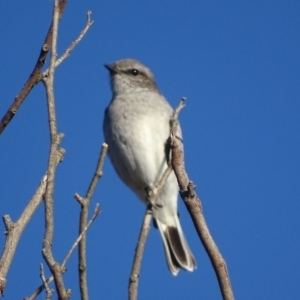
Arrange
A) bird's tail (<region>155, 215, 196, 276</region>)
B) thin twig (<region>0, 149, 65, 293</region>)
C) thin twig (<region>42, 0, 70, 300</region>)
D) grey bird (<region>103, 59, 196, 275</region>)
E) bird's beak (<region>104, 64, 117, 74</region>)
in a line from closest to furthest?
thin twig (<region>42, 0, 70, 300</region>), thin twig (<region>0, 149, 65, 293</region>), bird's tail (<region>155, 215, 196, 276</region>), grey bird (<region>103, 59, 196, 275</region>), bird's beak (<region>104, 64, 117, 74</region>)

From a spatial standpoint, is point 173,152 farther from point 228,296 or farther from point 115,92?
point 115,92

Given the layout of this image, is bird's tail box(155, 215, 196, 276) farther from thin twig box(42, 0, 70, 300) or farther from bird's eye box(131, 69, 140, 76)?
thin twig box(42, 0, 70, 300)

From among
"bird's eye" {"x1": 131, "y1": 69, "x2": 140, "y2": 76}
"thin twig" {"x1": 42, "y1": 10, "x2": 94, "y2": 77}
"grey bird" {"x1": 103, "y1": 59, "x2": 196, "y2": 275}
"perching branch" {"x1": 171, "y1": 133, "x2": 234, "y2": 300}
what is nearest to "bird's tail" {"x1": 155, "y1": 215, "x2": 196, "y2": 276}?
"grey bird" {"x1": 103, "y1": 59, "x2": 196, "y2": 275}

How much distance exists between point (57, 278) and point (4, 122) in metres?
1.11

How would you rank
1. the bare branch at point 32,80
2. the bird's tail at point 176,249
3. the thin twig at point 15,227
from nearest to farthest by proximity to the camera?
the thin twig at point 15,227 < the bare branch at point 32,80 < the bird's tail at point 176,249

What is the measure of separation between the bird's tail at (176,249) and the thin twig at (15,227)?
2632 millimetres

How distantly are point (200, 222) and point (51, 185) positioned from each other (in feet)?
3.18

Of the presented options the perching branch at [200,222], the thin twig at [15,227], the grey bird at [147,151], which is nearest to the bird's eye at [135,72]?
the grey bird at [147,151]

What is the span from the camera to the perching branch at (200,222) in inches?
117

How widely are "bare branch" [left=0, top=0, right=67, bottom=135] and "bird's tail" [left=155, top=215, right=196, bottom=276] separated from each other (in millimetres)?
2765

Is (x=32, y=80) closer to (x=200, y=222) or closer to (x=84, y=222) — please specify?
(x=84, y=222)

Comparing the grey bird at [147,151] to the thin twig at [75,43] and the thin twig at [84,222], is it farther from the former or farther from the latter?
the thin twig at [84,222]

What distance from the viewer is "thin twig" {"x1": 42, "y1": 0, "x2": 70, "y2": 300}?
258cm

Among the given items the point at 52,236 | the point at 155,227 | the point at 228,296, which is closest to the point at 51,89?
the point at 52,236
